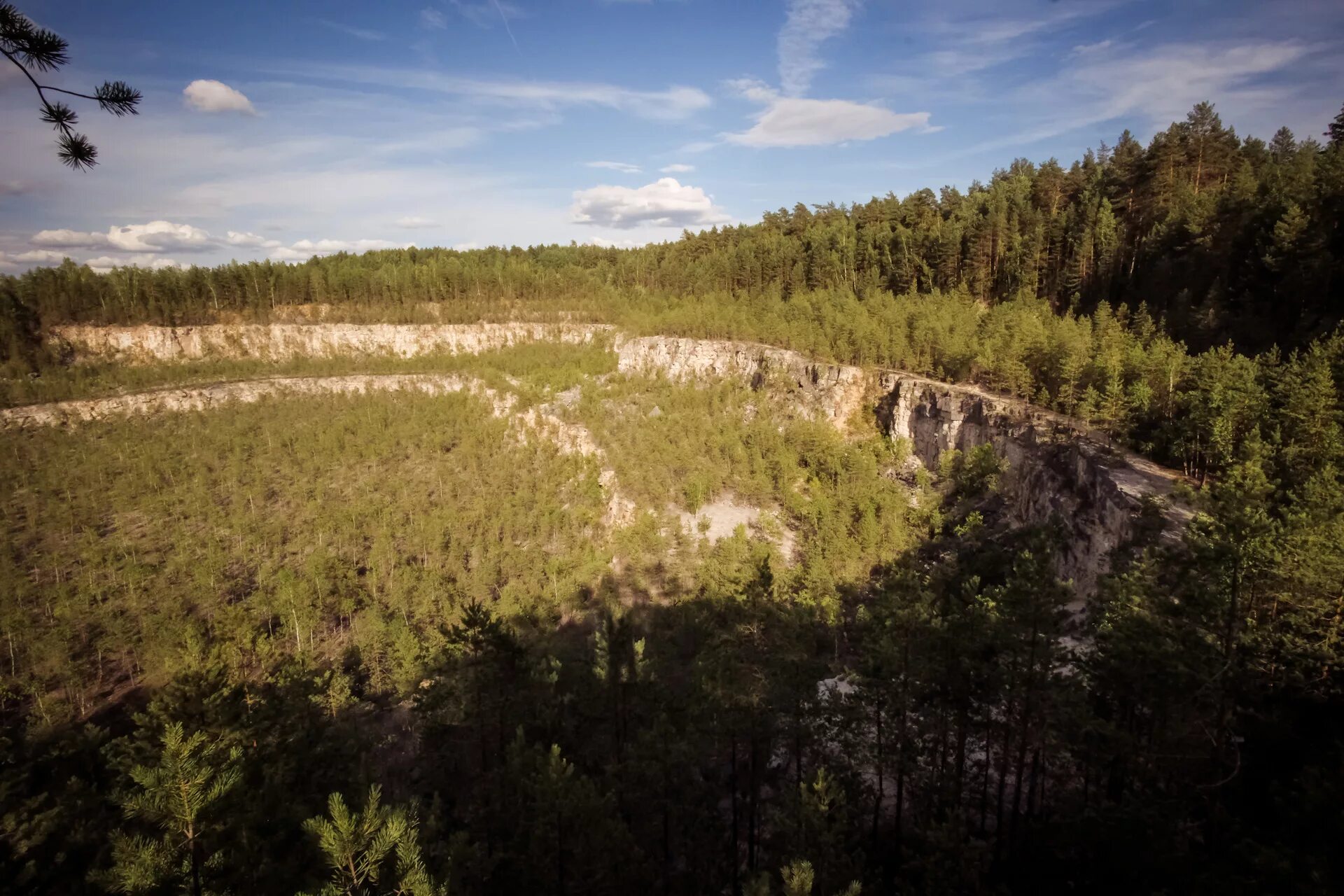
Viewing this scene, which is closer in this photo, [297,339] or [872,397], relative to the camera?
[872,397]

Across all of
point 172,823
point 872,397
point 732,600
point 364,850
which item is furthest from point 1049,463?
point 172,823

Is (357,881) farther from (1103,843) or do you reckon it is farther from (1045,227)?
(1045,227)

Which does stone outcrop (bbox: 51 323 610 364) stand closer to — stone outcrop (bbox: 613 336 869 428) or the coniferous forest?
the coniferous forest

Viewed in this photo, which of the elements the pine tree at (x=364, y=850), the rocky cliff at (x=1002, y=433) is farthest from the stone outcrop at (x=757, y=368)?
the pine tree at (x=364, y=850)

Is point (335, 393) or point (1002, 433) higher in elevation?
point (335, 393)

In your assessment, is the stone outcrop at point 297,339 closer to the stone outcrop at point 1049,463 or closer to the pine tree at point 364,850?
the stone outcrop at point 1049,463

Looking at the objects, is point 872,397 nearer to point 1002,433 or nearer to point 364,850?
point 1002,433
